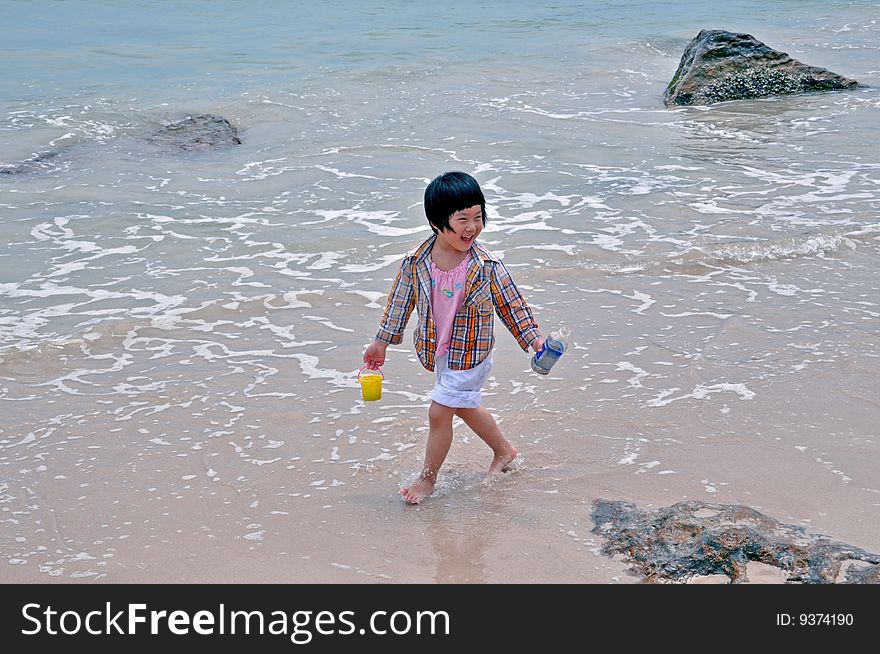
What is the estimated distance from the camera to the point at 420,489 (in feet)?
12.4

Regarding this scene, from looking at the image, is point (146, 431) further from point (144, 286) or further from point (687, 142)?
point (687, 142)

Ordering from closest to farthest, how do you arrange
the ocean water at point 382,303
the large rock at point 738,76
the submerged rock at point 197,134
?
the ocean water at point 382,303
the submerged rock at point 197,134
the large rock at point 738,76

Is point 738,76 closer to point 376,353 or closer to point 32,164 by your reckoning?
point 32,164

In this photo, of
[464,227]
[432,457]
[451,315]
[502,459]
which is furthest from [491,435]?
[464,227]

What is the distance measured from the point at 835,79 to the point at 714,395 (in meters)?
10.4

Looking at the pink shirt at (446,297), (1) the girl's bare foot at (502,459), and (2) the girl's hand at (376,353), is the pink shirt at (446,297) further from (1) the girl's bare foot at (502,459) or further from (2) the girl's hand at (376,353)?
(1) the girl's bare foot at (502,459)

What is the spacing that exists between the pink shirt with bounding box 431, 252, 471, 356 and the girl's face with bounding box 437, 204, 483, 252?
0.37ft

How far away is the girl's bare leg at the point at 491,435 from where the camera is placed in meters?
3.84

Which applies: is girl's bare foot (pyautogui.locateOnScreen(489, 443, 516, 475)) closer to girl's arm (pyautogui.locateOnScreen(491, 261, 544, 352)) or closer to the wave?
girl's arm (pyautogui.locateOnScreen(491, 261, 544, 352))

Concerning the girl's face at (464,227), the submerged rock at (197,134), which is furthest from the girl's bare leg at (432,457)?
the submerged rock at (197,134)

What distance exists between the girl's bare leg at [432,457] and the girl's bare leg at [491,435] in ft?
0.29

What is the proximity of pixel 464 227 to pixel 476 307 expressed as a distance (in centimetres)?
32

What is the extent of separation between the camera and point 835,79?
13.5 m

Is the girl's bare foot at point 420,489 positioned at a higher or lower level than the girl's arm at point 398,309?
lower
